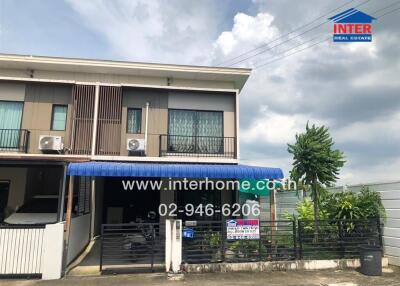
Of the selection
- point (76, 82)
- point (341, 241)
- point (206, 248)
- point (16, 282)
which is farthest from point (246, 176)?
point (76, 82)

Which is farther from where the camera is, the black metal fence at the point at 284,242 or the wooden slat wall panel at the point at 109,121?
the wooden slat wall panel at the point at 109,121

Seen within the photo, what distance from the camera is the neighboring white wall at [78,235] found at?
35.1 feet

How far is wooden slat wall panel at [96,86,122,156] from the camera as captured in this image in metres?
14.3

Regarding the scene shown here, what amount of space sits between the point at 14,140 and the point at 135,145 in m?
5.12

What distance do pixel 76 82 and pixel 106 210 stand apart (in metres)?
6.16

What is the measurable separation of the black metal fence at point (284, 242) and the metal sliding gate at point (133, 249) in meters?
0.93

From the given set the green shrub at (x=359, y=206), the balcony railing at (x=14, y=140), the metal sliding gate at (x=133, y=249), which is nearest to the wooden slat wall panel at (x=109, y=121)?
the balcony railing at (x=14, y=140)

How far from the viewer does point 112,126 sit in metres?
14.6

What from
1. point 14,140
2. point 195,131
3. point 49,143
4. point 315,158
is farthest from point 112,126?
point 315,158

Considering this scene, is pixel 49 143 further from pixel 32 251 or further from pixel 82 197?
pixel 32 251

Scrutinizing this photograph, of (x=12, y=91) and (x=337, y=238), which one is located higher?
(x=12, y=91)

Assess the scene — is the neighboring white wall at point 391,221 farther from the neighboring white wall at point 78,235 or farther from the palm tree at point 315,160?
the neighboring white wall at point 78,235

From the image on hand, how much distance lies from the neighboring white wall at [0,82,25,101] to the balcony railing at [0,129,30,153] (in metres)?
1.46

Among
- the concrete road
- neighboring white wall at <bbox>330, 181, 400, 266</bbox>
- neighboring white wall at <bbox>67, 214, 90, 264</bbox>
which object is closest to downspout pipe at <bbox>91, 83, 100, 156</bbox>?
neighboring white wall at <bbox>67, 214, 90, 264</bbox>
